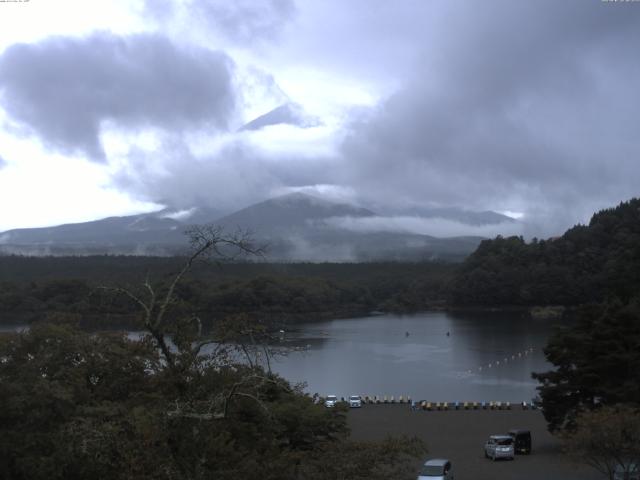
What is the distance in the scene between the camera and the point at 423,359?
29656mm

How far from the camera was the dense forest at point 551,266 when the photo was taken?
51.1 meters

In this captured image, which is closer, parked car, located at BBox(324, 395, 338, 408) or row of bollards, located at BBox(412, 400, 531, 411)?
parked car, located at BBox(324, 395, 338, 408)

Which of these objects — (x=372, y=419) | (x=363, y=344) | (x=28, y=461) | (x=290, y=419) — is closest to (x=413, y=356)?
(x=363, y=344)

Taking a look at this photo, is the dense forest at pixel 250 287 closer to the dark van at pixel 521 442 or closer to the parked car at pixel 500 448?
the dark van at pixel 521 442

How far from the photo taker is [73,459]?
5.33 metres

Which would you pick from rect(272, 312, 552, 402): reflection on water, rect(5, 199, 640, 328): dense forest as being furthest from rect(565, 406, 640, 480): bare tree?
rect(5, 199, 640, 328): dense forest

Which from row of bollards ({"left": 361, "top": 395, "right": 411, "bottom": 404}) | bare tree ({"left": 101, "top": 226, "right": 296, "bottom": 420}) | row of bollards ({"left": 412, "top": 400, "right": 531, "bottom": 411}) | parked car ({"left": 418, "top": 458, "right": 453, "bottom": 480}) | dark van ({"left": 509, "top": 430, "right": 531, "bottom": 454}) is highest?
bare tree ({"left": 101, "top": 226, "right": 296, "bottom": 420})

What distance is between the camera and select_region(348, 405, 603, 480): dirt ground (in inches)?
403

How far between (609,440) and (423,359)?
72.1 feet

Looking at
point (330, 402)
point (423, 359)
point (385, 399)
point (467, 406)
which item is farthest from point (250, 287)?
point (330, 402)

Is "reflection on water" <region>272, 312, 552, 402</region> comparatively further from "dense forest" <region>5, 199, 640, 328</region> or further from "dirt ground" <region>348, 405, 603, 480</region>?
"dense forest" <region>5, 199, 640, 328</region>

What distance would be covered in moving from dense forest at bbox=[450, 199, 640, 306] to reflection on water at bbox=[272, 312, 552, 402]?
7.09 metres

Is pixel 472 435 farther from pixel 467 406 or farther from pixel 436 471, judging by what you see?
pixel 436 471

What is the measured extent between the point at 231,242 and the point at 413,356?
27.3 meters
